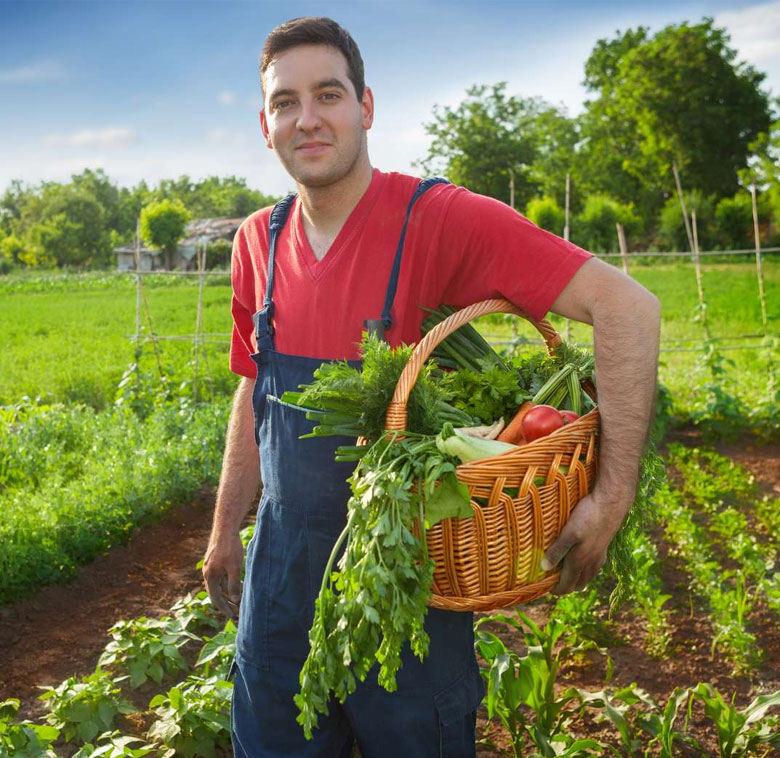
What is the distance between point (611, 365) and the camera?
1585mm

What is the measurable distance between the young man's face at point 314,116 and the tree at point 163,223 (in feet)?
121

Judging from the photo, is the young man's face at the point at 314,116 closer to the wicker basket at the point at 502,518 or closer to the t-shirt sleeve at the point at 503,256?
the t-shirt sleeve at the point at 503,256

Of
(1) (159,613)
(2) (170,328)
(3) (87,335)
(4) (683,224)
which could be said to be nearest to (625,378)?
(1) (159,613)

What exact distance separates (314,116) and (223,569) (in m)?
1.26

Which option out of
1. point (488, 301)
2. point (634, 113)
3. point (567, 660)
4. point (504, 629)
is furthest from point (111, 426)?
point (634, 113)

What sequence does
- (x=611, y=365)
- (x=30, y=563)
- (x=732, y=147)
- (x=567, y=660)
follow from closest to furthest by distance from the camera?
(x=611, y=365) < (x=567, y=660) < (x=30, y=563) < (x=732, y=147)

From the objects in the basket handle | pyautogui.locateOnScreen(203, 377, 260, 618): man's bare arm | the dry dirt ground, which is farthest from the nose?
the dry dirt ground

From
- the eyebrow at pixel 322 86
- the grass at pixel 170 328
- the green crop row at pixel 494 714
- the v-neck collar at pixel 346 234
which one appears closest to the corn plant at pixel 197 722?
the green crop row at pixel 494 714

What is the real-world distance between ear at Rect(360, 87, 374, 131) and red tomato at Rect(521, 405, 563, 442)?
89 centimetres

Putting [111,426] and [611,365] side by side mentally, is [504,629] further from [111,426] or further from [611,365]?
[111,426]

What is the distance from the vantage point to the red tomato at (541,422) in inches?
57.9

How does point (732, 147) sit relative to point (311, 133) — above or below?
above

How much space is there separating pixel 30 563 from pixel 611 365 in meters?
3.47

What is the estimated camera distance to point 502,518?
1381 millimetres
